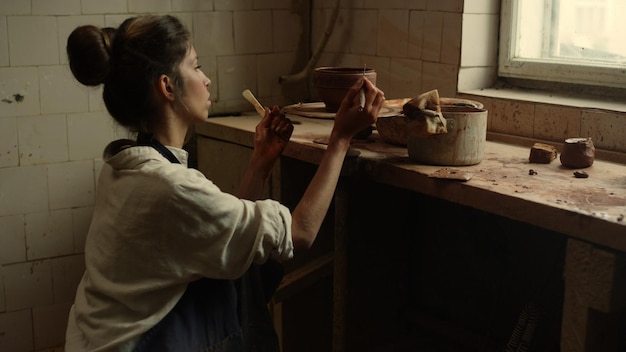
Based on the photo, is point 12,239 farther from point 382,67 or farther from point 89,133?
point 382,67

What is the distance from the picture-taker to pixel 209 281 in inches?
68.6

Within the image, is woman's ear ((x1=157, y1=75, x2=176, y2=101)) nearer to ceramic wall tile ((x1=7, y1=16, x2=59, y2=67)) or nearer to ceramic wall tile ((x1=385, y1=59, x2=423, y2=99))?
ceramic wall tile ((x1=7, y1=16, x2=59, y2=67))

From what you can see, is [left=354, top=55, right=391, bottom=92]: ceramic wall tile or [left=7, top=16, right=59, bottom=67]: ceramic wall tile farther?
[left=354, top=55, right=391, bottom=92]: ceramic wall tile

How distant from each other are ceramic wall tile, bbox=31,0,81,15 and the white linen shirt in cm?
131

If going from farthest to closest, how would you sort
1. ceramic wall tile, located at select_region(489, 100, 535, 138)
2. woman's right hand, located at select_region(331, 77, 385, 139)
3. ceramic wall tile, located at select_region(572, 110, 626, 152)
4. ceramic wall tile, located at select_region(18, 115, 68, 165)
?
1. ceramic wall tile, located at select_region(18, 115, 68, 165)
2. ceramic wall tile, located at select_region(489, 100, 535, 138)
3. ceramic wall tile, located at select_region(572, 110, 626, 152)
4. woman's right hand, located at select_region(331, 77, 385, 139)

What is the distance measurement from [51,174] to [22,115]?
0.25 m

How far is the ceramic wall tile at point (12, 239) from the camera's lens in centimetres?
276

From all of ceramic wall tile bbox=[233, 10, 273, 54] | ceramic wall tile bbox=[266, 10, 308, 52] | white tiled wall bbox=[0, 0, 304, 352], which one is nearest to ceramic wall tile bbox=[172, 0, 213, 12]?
white tiled wall bbox=[0, 0, 304, 352]

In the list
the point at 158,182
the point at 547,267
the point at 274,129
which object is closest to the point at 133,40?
the point at 158,182

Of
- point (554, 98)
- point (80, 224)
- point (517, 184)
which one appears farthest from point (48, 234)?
point (554, 98)

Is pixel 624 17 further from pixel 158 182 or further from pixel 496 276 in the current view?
pixel 158 182

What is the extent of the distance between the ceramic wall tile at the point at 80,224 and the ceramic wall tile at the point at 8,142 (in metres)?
0.32

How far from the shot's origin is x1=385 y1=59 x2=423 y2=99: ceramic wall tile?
2889mm

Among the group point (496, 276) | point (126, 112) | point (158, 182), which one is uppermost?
point (126, 112)
